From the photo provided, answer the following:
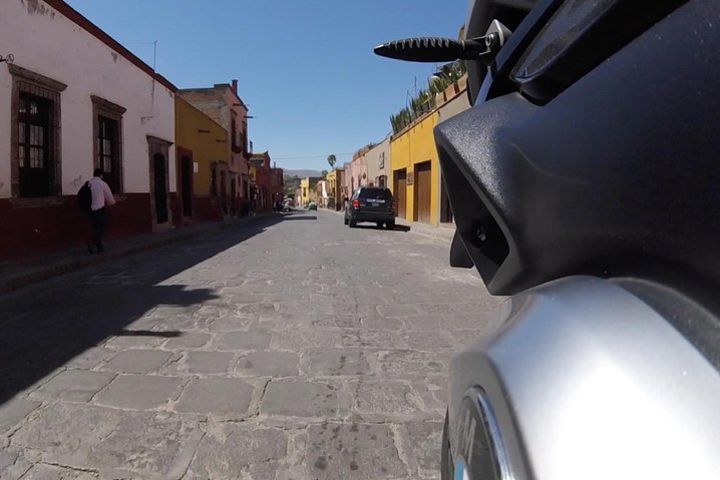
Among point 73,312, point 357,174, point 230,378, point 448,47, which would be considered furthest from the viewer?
point 357,174

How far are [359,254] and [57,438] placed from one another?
799 centimetres

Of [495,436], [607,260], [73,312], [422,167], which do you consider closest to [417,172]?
[422,167]

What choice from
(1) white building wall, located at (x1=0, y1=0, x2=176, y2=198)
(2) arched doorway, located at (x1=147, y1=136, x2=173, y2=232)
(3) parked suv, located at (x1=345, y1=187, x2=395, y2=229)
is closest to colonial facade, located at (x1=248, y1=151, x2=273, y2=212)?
(3) parked suv, located at (x1=345, y1=187, x2=395, y2=229)

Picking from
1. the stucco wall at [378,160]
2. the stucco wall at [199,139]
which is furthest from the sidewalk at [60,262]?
the stucco wall at [378,160]

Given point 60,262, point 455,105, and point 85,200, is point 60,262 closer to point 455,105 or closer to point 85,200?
point 85,200

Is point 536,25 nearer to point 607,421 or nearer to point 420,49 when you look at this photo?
point 420,49

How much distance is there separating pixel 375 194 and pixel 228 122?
605 inches

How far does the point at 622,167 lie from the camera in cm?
83

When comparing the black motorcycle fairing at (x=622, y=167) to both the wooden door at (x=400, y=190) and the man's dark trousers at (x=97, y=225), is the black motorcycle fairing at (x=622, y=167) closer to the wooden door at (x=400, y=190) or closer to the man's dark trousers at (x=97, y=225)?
the man's dark trousers at (x=97, y=225)

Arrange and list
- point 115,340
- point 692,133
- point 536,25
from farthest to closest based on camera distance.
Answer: point 115,340, point 536,25, point 692,133

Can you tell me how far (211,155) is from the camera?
23828 millimetres

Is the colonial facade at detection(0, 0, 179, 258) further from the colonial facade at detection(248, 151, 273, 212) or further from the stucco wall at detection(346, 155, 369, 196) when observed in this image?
the colonial facade at detection(248, 151, 273, 212)

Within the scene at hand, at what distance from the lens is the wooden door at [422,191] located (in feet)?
70.4

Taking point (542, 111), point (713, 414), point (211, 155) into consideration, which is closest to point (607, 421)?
point (713, 414)
